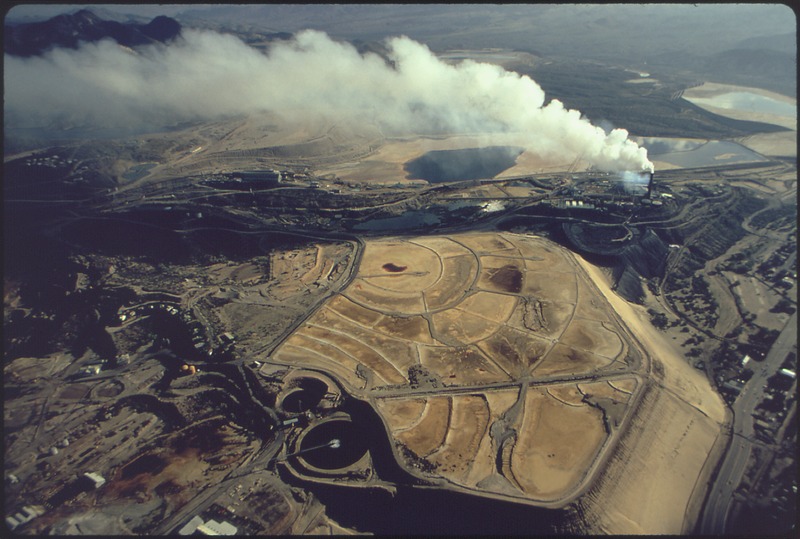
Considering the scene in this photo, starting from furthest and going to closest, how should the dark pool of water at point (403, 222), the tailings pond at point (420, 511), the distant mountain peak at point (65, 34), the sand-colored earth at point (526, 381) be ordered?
the distant mountain peak at point (65, 34), the dark pool of water at point (403, 222), the sand-colored earth at point (526, 381), the tailings pond at point (420, 511)

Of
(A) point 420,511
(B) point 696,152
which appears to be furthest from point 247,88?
(A) point 420,511

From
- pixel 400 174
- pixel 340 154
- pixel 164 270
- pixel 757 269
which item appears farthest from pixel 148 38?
pixel 757 269

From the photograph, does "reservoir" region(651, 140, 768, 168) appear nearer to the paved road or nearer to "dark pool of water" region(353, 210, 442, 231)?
"dark pool of water" region(353, 210, 442, 231)

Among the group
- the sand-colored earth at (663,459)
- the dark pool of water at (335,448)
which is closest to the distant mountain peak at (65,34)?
the dark pool of water at (335,448)

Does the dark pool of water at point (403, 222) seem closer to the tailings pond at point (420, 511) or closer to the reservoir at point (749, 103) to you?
the tailings pond at point (420, 511)

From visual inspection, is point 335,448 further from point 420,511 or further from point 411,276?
point 411,276

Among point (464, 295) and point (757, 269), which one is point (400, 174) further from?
point (757, 269)
